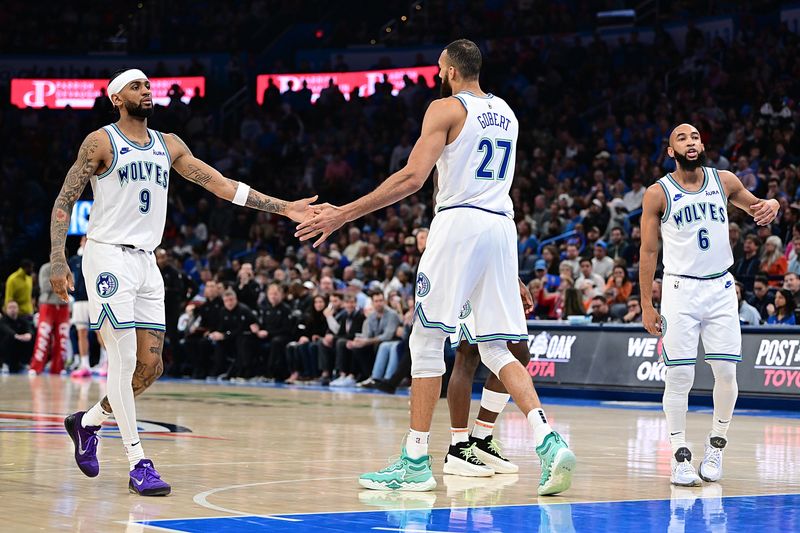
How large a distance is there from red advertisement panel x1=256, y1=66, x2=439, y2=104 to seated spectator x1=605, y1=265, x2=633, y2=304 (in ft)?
41.2

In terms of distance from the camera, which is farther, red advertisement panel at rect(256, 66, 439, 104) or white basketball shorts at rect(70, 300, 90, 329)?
red advertisement panel at rect(256, 66, 439, 104)

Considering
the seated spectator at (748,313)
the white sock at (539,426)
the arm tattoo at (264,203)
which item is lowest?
the white sock at (539,426)

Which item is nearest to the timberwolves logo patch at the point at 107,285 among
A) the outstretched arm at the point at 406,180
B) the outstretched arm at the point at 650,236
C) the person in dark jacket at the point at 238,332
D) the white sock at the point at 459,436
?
the outstretched arm at the point at 406,180

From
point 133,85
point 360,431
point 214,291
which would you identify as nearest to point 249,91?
point 214,291

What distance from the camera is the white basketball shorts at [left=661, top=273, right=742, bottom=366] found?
816 centimetres

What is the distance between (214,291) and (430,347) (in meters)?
14.6

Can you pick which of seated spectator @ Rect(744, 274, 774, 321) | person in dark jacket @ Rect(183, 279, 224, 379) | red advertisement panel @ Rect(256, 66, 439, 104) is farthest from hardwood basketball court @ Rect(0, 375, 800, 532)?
red advertisement panel @ Rect(256, 66, 439, 104)

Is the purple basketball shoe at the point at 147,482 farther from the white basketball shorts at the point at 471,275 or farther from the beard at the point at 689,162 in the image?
the beard at the point at 689,162

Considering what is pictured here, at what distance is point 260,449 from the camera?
9.62m

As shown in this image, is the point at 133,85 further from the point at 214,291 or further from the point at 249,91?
the point at 249,91

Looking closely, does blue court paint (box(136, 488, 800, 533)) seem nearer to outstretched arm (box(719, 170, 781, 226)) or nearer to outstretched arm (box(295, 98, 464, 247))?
outstretched arm (box(295, 98, 464, 247))

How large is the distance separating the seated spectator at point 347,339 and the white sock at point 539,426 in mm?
12322

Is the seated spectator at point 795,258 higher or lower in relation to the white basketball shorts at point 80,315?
higher

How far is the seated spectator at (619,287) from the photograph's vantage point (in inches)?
701
